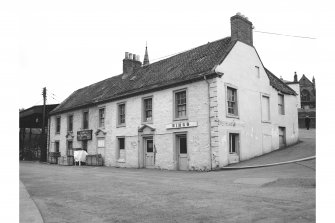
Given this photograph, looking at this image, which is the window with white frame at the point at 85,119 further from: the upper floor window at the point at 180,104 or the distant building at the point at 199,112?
the upper floor window at the point at 180,104

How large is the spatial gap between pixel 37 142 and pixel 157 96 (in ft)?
87.1

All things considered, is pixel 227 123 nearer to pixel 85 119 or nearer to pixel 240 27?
pixel 240 27

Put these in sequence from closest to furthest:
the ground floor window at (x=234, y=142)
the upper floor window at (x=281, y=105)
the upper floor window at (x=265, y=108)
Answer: the ground floor window at (x=234, y=142), the upper floor window at (x=265, y=108), the upper floor window at (x=281, y=105)

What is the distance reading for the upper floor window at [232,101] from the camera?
17.0 meters

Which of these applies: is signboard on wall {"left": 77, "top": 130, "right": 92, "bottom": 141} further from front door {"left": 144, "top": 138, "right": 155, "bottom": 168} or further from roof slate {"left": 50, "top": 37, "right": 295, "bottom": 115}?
front door {"left": 144, "top": 138, "right": 155, "bottom": 168}

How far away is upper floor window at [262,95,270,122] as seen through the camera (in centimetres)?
1927

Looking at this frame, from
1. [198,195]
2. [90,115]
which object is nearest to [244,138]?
[198,195]

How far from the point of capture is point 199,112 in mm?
16375

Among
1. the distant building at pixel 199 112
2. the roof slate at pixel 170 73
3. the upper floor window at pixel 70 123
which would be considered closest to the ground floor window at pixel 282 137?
the distant building at pixel 199 112

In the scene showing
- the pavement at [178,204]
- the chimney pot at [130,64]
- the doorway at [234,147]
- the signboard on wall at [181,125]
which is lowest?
the pavement at [178,204]

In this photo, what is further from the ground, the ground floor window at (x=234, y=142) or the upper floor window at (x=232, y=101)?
the upper floor window at (x=232, y=101)

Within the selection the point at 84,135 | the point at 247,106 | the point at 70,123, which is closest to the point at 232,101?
the point at 247,106

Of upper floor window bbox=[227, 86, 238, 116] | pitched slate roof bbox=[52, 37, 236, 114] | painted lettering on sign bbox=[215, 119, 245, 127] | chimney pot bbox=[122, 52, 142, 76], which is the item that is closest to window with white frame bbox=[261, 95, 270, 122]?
painted lettering on sign bbox=[215, 119, 245, 127]
